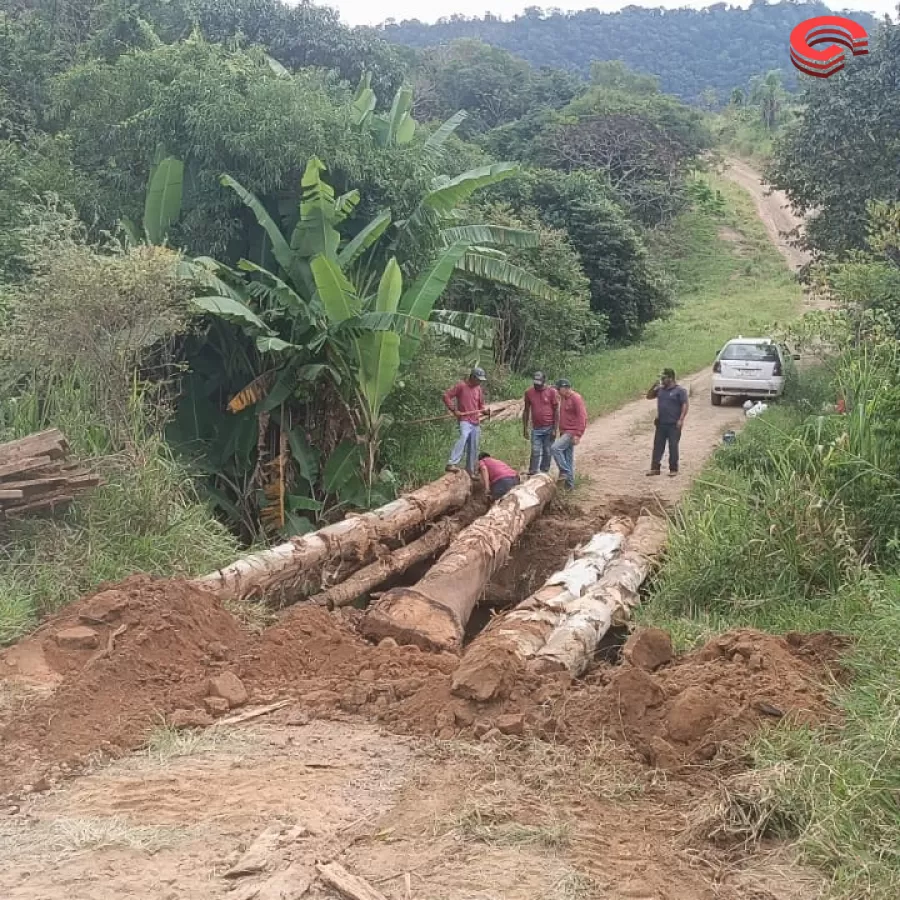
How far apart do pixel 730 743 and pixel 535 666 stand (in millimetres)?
1579

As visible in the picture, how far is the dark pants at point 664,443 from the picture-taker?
12562 millimetres

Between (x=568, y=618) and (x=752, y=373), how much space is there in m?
12.5

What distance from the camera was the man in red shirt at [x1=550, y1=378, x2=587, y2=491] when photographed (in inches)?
465

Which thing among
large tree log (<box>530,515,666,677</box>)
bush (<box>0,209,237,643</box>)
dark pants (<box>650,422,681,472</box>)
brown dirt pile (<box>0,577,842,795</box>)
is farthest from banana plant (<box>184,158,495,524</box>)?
brown dirt pile (<box>0,577,842,795</box>)

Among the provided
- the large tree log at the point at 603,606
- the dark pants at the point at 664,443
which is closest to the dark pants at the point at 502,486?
the large tree log at the point at 603,606

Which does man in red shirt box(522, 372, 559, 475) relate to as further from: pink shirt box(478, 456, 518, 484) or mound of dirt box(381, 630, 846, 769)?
mound of dirt box(381, 630, 846, 769)

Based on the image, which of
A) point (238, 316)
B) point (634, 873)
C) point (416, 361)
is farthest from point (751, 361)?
point (634, 873)

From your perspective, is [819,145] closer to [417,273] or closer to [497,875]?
[417,273]

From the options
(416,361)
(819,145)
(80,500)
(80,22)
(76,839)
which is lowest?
(76,839)

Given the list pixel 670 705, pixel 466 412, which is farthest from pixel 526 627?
pixel 466 412

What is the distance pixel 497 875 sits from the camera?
12.5 feet

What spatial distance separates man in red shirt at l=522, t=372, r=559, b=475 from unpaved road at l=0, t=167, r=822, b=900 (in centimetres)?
732

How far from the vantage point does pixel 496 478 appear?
39.0ft

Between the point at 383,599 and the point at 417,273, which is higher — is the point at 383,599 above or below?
below
